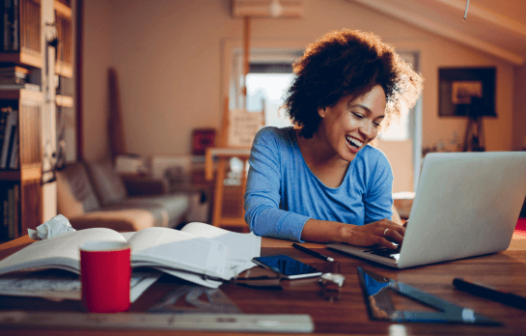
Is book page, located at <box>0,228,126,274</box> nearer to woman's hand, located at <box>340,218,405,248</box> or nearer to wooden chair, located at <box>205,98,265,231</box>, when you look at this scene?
woman's hand, located at <box>340,218,405,248</box>

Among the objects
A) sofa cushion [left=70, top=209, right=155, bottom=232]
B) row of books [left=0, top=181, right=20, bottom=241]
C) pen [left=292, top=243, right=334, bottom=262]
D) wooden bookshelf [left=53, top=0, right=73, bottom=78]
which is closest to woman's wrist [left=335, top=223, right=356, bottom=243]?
pen [left=292, top=243, right=334, bottom=262]

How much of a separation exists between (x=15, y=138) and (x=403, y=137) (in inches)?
158

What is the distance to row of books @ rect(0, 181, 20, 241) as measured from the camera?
2355mm

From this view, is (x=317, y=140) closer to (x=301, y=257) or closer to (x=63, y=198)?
(x=301, y=257)

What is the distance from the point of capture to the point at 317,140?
1.40 m

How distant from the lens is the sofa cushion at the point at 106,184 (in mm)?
3396

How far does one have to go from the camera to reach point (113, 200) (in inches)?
140

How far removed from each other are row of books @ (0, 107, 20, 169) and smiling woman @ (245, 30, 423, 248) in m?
1.83

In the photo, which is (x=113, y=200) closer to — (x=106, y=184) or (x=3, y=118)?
(x=106, y=184)

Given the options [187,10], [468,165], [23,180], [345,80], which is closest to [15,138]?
[23,180]

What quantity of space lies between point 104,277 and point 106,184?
3.27 metres

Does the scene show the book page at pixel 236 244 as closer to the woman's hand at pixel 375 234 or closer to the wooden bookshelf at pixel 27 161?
the woman's hand at pixel 375 234

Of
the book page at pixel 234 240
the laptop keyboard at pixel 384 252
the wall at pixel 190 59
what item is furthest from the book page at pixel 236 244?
the wall at pixel 190 59

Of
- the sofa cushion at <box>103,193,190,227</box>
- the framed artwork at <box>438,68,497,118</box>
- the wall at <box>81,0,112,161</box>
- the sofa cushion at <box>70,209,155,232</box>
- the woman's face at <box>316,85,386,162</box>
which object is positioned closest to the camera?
the woman's face at <box>316,85,386,162</box>
